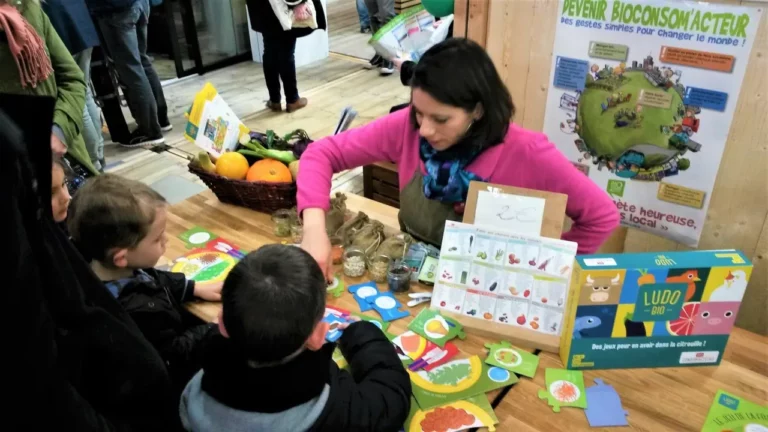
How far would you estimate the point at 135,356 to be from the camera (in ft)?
2.65

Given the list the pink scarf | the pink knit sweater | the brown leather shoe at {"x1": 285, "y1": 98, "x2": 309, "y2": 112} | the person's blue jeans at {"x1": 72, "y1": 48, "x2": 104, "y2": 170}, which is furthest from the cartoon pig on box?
the brown leather shoe at {"x1": 285, "y1": 98, "x2": 309, "y2": 112}

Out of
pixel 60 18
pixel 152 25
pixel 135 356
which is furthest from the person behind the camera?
pixel 152 25

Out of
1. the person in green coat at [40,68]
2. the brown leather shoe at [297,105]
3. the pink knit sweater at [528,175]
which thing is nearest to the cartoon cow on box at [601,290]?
the pink knit sweater at [528,175]

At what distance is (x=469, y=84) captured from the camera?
140 centimetres

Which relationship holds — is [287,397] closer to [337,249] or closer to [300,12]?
[337,249]

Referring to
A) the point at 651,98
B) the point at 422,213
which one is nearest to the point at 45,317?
the point at 422,213

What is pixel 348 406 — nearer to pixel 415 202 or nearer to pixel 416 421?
pixel 416 421

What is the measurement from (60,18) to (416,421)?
2.66 metres

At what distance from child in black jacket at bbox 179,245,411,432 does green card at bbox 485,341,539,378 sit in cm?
31

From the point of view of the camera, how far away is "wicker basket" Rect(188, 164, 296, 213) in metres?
1.76

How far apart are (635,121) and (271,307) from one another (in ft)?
4.62

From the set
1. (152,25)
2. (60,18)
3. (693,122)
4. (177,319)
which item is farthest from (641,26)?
(152,25)

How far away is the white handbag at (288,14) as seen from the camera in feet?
13.3

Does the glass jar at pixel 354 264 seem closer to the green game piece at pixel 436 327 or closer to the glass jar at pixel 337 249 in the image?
the glass jar at pixel 337 249
